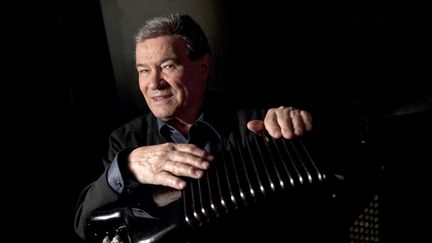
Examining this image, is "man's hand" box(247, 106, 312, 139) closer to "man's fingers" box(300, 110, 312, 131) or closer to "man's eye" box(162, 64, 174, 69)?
"man's fingers" box(300, 110, 312, 131)

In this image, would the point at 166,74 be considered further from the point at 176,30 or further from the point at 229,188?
the point at 229,188

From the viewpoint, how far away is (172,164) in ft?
3.61

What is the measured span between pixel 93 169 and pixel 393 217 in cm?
168

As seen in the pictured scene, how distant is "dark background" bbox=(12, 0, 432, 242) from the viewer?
5.81 feet

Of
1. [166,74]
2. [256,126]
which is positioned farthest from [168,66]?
[256,126]

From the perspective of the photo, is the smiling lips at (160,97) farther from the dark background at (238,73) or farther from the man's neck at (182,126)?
the dark background at (238,73)

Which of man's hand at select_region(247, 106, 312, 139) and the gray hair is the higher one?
the gray hair

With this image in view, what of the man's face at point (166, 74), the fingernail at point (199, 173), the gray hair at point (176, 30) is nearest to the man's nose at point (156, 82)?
the man's face at point (166, 74)

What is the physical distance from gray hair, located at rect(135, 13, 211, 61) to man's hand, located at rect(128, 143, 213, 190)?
2.14ft

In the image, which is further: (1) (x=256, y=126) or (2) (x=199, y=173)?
(1) (x=256, y=126)

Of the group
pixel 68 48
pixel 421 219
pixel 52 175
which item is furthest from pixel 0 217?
pixel 421 219

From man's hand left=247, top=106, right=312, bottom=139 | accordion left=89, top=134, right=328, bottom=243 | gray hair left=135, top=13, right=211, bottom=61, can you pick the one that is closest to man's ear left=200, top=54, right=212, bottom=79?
gray hair left=135, top=13, right=211, bottom=61

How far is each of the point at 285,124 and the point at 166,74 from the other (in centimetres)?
69

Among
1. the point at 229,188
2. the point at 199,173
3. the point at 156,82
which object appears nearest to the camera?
the point at 229,188
